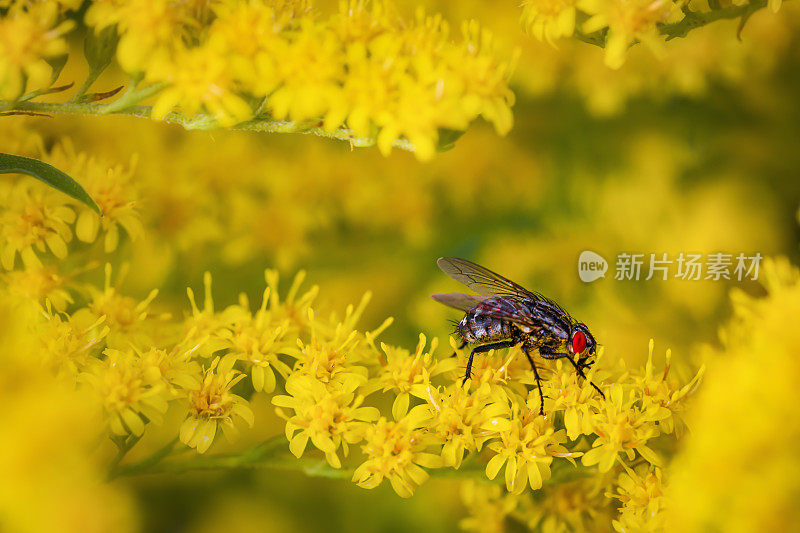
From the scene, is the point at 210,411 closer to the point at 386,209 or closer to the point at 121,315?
the point at 121,315

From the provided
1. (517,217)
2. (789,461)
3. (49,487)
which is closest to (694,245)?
(517,217)

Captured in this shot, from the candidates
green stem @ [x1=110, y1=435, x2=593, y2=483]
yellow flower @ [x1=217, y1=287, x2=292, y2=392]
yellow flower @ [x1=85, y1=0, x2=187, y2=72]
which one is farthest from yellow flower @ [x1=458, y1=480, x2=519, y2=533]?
yellow flower @ [x1=85, y1=0, x2=187, y2=72]

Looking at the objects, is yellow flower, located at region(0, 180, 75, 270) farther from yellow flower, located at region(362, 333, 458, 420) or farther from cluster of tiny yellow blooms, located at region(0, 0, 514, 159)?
yellow flower, located at region(362, 333, 458, 420)

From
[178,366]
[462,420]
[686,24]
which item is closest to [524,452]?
[462,420]

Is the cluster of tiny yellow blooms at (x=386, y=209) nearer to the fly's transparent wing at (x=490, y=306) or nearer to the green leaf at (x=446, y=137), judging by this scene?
the fly's transparent wing at (x=490, y=306)

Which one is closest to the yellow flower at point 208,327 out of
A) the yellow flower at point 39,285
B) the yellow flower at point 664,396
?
the yellow flower at point 39,285

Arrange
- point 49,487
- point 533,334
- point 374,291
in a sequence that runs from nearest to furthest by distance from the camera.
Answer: point 49,487
point 533,334
point 374,291

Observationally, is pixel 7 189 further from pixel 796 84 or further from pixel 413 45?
pixel 796 84
